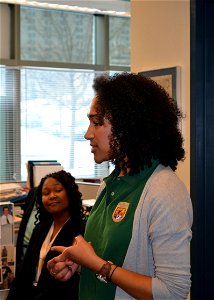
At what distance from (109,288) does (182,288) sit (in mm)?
214

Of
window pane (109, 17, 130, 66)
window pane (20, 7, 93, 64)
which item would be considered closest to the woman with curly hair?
window pane (20, 7, 93, 64)

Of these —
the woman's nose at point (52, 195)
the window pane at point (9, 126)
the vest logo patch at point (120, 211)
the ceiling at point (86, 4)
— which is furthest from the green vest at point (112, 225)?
the window pane at point (9, 126)

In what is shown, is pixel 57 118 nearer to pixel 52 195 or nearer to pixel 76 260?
pixel 52 195

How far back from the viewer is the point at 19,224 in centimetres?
348

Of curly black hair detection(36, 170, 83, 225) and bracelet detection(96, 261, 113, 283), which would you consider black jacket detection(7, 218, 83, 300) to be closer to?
curly black hair detection(36, 170, 83, 225)

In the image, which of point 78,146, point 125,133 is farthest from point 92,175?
point 125,133

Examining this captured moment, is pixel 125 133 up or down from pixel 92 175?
up

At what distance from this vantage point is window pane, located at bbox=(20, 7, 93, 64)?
604 cm

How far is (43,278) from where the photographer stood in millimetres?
2535

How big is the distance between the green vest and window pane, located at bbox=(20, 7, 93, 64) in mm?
4910

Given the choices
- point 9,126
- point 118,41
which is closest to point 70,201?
point 9,126

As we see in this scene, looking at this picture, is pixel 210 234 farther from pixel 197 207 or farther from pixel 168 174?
pixel 168 174

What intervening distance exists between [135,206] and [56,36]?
5.28 m

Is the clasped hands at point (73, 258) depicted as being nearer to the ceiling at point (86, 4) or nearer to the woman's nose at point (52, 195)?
the woman's nose at point (52, 195)
